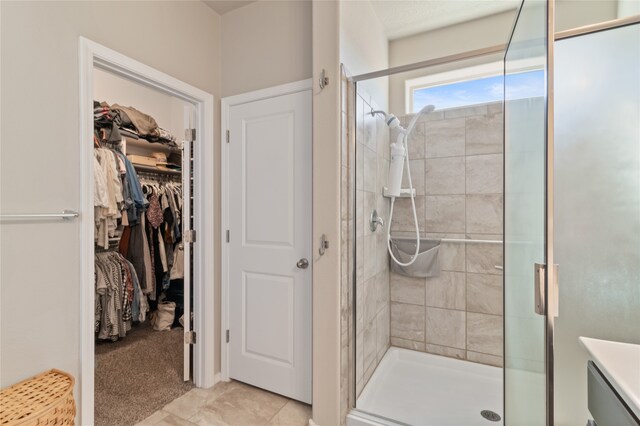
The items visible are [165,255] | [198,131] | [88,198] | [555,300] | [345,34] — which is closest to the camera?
[555,300]

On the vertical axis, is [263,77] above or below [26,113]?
above

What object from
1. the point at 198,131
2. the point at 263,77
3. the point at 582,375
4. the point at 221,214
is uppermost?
the point at 263,77

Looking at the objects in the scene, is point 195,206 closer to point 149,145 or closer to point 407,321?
point 149,145

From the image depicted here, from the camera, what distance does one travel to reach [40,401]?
1.21 meters

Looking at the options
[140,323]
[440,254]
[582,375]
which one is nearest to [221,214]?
[440,254]

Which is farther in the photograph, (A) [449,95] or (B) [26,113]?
(A) [449,95]

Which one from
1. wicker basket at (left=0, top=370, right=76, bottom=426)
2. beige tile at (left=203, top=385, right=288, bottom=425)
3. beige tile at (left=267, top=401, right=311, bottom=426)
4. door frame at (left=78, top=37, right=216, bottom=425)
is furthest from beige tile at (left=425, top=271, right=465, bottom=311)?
wicker basket at (left=0, top=370, right=76, bottom=426)

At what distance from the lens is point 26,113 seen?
135 centimetres

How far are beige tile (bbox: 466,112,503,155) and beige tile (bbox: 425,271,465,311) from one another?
0.97 m

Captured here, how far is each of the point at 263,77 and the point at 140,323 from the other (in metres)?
2.89

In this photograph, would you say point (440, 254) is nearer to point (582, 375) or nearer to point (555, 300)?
point (582, 375)

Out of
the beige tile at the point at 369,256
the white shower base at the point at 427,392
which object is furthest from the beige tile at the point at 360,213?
the white shower base at the point at 427,392

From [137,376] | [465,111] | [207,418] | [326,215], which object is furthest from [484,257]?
[137,376]

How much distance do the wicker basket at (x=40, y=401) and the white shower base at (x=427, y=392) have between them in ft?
4.41
